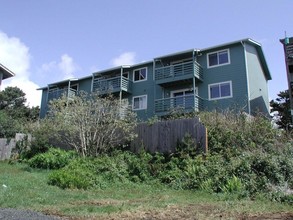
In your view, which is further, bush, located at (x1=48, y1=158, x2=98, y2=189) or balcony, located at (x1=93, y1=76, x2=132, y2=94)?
balcony, located at (x1=93, y1=76, x2=132, y2=94)

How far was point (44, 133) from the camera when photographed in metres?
18.7

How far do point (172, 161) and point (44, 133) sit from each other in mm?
9553

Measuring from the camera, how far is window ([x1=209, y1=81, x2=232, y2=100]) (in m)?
23.5

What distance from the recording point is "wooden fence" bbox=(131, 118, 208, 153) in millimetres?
12891

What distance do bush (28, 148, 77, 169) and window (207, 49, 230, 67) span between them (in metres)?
14.3

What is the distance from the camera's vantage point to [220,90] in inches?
946

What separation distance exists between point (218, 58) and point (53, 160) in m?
15.7

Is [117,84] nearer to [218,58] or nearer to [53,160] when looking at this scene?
[218,58]

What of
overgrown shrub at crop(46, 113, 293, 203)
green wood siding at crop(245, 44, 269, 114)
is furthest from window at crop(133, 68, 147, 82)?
overgrown shrub at crop(46, 113, 293, 203)

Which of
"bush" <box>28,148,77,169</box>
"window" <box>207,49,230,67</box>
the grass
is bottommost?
the grass

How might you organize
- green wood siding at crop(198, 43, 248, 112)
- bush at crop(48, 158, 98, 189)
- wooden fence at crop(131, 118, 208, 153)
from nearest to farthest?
bush at crop(48, 158, 98, 189) < wooden fence at crop(131, 118, 208, 153) < green wood siding at crop(198, 43, 248, 112)

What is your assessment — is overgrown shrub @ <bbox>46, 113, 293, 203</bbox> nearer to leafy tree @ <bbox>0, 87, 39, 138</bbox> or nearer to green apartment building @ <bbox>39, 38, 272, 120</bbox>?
green apartment building @ <bbox>39, 38, 272, 120</bbox>

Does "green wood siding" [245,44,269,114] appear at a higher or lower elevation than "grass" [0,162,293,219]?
higher

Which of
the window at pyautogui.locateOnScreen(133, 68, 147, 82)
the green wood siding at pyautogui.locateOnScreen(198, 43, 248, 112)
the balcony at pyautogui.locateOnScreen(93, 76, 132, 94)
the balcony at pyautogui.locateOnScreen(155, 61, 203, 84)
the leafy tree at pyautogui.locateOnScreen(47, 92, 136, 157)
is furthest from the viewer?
the window at pyautogui.locateOnScreen(133, 68, 147, 82)
